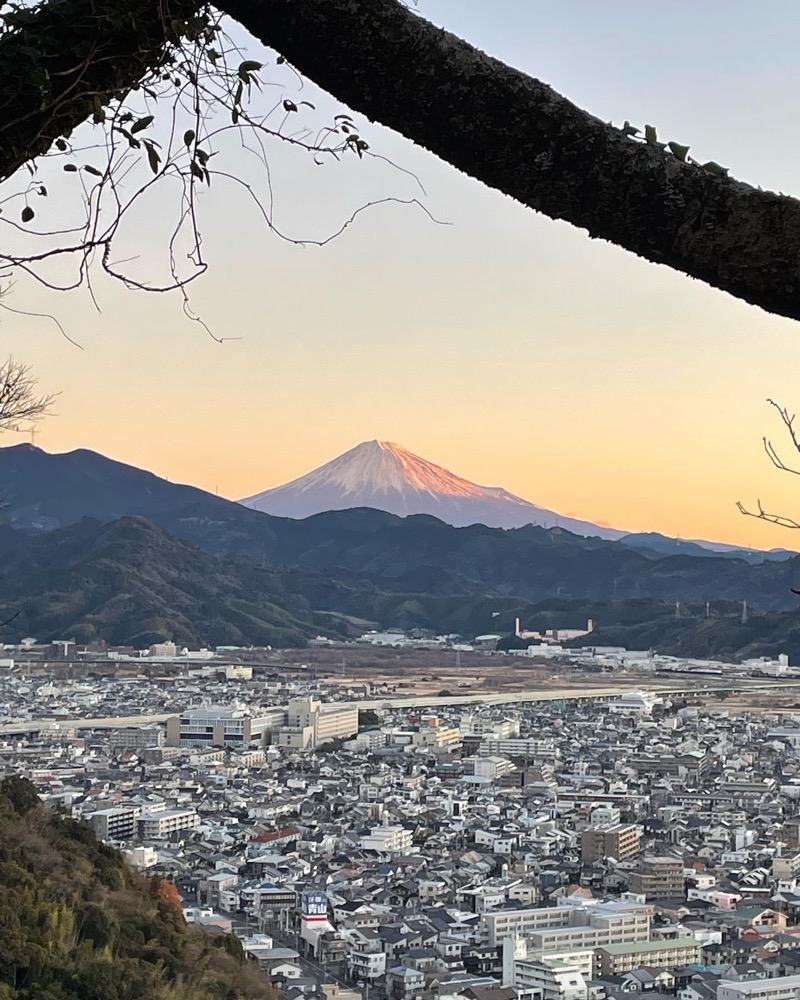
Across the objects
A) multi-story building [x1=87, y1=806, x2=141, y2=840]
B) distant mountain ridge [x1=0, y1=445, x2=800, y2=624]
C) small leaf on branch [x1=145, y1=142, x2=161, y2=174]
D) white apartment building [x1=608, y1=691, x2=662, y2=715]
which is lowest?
multi-story building [x1=87, y1=806, x2=141, y2=840]

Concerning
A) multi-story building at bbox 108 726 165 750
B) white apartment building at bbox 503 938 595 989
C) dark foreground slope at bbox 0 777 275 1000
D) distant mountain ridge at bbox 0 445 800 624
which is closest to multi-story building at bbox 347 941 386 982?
white apartment building at bbox 503 938 595 989

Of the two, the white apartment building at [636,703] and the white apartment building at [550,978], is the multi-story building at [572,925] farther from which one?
the white apartment building at [636,703]

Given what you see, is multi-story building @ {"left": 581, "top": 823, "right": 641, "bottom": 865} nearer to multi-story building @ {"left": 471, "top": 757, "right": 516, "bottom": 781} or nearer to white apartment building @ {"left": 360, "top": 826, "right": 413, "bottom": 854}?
white apartment building @ {"left": 360, "top": 826, "right": 413, "bottom": 854}

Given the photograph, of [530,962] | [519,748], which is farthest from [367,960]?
[519,748]

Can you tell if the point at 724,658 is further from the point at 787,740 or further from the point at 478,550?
the point at 478,550

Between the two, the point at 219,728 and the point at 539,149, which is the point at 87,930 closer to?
the point at 539,149

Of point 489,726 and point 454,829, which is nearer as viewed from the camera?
point 454,829

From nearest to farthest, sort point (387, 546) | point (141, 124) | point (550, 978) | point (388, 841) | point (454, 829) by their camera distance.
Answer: point (141, 124) → point (550, 978) → point (388, 841) → point (454, 829) → point (387, 546)
